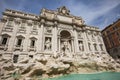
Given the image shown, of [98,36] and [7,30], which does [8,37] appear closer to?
[7,30]

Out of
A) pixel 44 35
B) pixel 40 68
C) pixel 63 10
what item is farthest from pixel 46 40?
pixel 63 10

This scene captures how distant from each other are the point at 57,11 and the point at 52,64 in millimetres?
18039

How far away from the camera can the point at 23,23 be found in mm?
19703

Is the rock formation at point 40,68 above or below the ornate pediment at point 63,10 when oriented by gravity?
below

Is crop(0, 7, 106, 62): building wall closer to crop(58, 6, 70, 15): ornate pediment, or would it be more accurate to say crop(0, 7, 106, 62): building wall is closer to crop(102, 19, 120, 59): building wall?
crop(58, 6, 70, 15): ornate pediment

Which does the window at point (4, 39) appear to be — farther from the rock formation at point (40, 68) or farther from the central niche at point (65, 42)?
the central niche at point (65, 42)

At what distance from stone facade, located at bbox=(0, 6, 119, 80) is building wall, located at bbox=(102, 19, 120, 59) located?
4.88 metres

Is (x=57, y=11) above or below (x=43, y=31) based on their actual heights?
above

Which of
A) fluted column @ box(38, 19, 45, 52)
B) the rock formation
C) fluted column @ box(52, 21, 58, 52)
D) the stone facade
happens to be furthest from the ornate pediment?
the rock formation

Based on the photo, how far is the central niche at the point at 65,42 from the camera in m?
22.2

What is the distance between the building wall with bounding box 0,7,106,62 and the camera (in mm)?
17000

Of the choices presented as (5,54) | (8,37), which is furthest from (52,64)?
(8,37)

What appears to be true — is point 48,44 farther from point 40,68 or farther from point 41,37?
point 40,68

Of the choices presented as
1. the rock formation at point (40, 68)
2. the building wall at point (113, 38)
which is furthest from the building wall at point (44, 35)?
the building wall at point (113, 38)
